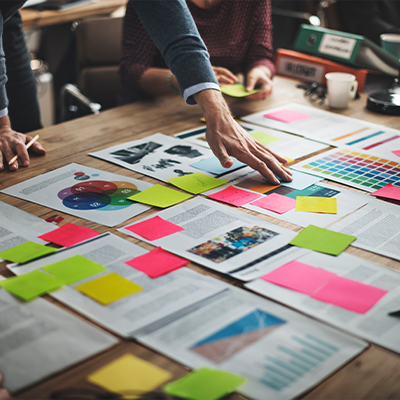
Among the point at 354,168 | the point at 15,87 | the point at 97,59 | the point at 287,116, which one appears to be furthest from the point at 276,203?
the point at 97,59

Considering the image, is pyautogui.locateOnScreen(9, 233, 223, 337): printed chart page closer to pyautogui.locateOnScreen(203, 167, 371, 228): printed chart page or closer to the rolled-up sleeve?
pyautogui.locateOnScreen(203, 167, 371, 228): printed chart page

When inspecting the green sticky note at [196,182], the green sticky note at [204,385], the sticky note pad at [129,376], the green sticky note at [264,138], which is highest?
the green sticky note at [264,138]

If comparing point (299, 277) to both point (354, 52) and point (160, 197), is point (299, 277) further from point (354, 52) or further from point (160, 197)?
point (354, 52)

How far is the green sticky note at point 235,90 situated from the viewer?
1621mm

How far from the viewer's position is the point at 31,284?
28.8 inches

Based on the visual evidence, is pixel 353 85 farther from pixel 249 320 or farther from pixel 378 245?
pixel 249 320

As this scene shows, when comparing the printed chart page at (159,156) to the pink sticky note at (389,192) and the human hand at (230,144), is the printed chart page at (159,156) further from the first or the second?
the pink sticky note at (389,192)

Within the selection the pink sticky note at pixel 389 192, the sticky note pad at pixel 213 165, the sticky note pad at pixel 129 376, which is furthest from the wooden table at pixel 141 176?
the pink sticky note at pixel 389 192

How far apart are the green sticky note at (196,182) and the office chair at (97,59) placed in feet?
3.77

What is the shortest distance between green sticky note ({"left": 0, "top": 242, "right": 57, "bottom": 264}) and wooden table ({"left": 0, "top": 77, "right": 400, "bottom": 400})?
0.02 metres

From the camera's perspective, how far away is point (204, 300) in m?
0.70

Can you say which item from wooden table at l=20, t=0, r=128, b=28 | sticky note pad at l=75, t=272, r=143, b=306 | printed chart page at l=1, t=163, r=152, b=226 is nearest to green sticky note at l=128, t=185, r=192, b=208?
printed chart page at l=1, t=163, r=152, b=226

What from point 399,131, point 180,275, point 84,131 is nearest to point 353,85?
point 399,131

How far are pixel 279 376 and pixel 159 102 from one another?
51.6 inches
